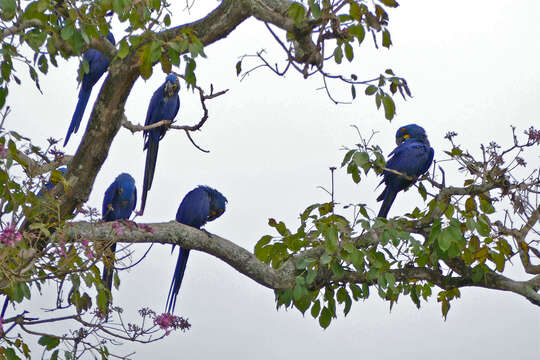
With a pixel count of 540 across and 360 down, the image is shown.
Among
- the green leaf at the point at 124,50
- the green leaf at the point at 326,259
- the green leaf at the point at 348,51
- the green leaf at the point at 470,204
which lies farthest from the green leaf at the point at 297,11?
the green leaf at the point at 470,204

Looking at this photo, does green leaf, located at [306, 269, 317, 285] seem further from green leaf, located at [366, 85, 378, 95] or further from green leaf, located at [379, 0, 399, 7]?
green leaf, located at [379, 0, 399, 7]

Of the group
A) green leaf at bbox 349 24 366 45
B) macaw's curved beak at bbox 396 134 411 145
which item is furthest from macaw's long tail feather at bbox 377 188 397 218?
green leaf at bbox 349 24 366 45

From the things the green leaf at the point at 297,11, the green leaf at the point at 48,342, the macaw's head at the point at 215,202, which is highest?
the macaw's head at the point at 215,202

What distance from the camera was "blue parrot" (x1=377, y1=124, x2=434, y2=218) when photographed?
14.7 ft

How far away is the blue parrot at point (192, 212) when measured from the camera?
451 cm

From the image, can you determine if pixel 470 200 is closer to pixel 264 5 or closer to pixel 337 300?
pixel 337 300

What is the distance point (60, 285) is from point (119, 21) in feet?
4.04

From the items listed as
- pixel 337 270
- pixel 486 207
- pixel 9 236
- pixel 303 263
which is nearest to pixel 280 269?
pixel 303 263

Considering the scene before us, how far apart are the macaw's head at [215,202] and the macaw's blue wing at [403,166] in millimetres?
1041

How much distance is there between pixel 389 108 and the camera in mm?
3129

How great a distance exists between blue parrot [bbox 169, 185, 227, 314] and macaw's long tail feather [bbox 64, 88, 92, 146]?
32.9 inches

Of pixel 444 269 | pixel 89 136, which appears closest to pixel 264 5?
pixel 89 136

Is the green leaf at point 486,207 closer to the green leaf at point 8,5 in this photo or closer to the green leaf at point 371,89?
the green leaf at point 371,89

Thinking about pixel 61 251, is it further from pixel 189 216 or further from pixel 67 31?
pixel 189 216
